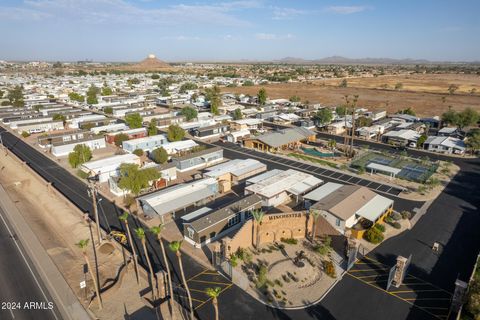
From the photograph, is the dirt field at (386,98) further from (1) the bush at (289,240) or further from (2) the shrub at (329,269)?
(2) the shrub at (329,269)

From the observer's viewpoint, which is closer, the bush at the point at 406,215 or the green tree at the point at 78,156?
the bush at the point at 406,215

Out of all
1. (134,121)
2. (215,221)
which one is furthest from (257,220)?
(134,121)

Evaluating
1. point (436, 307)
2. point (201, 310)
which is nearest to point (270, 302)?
point (201, 310)

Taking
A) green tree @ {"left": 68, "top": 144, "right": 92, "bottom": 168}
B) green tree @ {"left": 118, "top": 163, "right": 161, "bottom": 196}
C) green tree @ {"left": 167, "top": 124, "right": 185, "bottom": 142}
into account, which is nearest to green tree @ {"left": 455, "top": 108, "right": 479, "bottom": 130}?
green tree @ {"left": 167, "top": 124, "right": 185, "bottom": 142}

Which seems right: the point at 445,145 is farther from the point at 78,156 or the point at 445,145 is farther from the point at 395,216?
the point at 78,156

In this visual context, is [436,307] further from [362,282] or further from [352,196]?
[352,196]

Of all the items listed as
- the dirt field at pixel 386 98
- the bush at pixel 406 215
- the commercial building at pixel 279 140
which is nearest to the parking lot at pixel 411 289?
the bush at pixel 406 215
